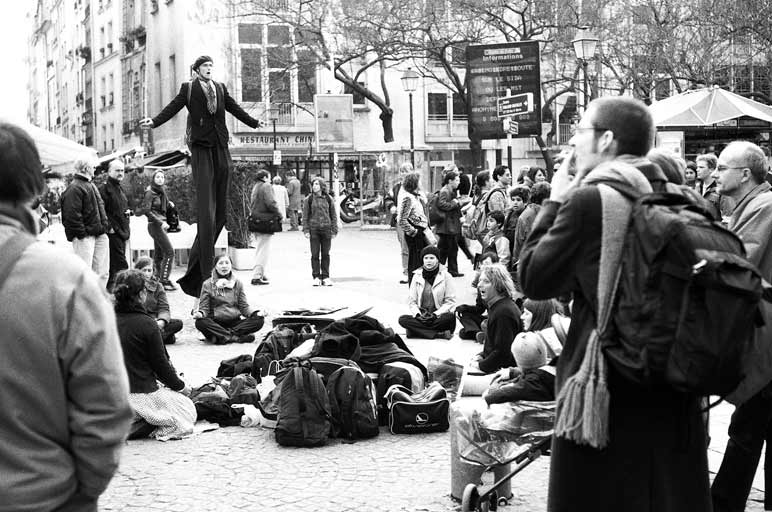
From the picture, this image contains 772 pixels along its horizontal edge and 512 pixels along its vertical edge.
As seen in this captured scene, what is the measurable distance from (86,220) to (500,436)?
1090 centimetres

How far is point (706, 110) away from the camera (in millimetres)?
21453

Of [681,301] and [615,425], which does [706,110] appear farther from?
[681,301]

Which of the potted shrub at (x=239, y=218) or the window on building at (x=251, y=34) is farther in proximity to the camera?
the window on building at (x=251, y=34)

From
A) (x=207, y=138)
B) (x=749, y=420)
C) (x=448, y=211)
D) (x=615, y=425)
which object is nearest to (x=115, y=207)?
(x=207, y=138)

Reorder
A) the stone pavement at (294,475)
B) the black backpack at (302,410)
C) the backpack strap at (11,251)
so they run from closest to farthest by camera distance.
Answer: the backpack strap at (11,251), the stone pavement at (294,475), the black backpack at (302,410)

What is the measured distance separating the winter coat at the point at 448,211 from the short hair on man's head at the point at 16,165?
15814 mm

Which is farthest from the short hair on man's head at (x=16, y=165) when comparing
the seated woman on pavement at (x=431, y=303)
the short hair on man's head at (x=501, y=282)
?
the seated woman on pavement at (x=431, y=303)

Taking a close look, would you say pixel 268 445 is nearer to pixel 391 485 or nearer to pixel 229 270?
pixel 391 485

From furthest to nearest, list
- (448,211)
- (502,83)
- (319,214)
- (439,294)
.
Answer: (502,83) < (319,214) < (448,211) < (439,294)

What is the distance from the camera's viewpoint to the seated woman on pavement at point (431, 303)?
44.2ft

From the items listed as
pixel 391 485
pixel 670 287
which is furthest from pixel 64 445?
pixel 391 485

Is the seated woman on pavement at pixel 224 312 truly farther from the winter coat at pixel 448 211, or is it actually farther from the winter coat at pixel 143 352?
the winter coat at pixel 448 211

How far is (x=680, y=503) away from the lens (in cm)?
362

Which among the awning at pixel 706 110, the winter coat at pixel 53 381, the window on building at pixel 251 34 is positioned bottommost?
the winter coat at pixel 53 381
